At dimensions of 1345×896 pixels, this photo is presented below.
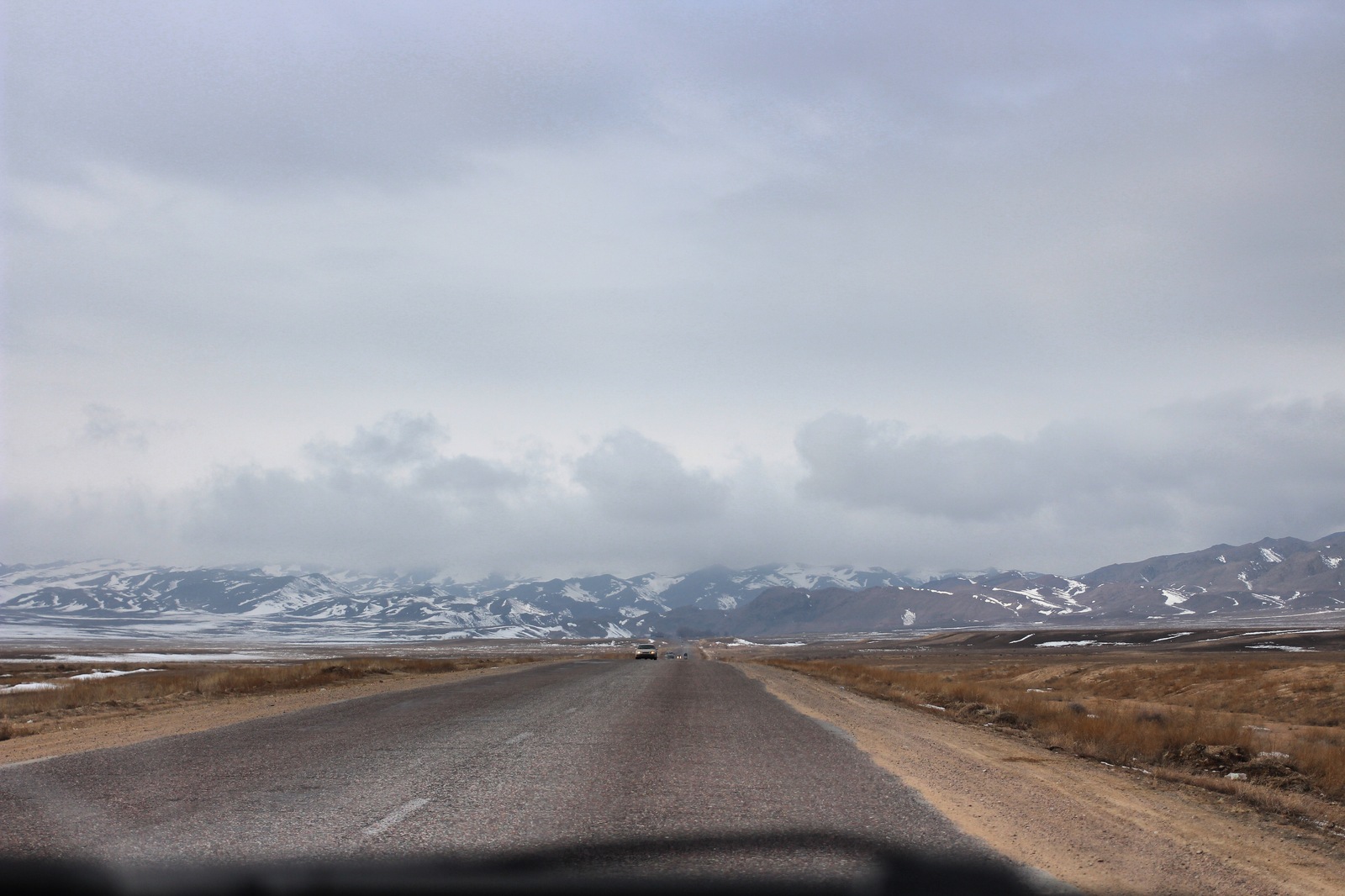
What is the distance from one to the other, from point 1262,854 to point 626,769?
6.83 metres

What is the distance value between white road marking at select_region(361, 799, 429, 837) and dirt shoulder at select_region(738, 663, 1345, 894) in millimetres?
5183

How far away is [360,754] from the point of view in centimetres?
1243

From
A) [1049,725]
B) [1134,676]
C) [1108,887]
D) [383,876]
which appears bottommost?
[1134,676]

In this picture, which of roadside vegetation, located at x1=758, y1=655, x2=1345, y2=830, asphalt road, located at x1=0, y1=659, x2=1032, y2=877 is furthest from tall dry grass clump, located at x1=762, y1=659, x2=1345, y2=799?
asphalt road, located at x1=0, y1=659, x2=1032, y2=877

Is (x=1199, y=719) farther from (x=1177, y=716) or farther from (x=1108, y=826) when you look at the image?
(x=1108, y=826)

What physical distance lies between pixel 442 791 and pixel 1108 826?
673 centimetres

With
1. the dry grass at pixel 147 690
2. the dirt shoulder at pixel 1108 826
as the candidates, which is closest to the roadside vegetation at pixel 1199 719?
the dirt shoulder at pixel 1108 826

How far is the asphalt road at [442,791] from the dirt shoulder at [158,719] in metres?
0.99

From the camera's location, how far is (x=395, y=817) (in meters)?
8.22

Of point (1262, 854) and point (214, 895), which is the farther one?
point (1262, 854)

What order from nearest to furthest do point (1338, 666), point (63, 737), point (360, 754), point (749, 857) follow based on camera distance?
point (749, 857) → point (360, 754) → point (63, 737) → point (1338, 666)

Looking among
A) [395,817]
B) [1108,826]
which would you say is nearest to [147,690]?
[395,817]

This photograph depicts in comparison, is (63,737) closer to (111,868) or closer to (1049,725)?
(111,868)

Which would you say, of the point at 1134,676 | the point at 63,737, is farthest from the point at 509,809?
the point at 1134,676
